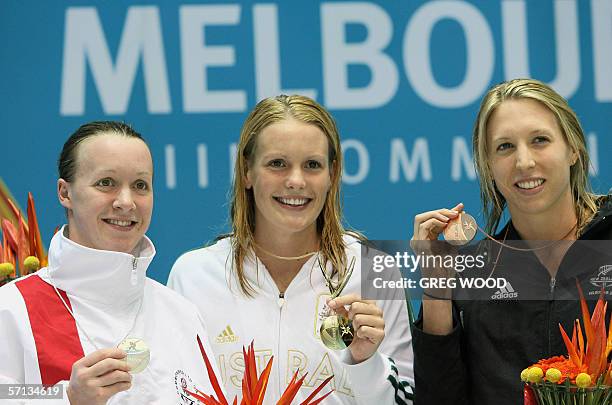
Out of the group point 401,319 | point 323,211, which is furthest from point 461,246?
point 323,211

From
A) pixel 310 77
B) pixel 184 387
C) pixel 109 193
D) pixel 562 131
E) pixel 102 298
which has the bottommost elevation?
pixel 184 387

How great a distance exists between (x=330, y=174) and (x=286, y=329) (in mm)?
492

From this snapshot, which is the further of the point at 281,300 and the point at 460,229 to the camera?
the point at 281,300

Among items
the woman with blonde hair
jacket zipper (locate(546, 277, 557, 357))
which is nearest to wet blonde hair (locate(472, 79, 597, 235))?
the woman with blonde hair

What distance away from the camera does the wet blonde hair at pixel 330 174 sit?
9.70ft

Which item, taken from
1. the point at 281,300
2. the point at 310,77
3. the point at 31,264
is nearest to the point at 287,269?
the point at 281,300

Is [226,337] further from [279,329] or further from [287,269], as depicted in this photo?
[287,269]

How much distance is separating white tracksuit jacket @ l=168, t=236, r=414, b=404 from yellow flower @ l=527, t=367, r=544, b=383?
54 centimetres

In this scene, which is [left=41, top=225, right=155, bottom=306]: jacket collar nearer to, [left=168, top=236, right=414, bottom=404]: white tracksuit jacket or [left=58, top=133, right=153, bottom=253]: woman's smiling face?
[left=58, top=133, right=153, bottom=253]: woman's smiling face

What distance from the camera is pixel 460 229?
259cm

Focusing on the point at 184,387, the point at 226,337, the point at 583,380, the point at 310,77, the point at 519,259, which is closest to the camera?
the point at 583,380

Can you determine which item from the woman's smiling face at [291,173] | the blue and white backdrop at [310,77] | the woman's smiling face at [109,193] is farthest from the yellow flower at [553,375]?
the blue and white backdrop at [310,77]

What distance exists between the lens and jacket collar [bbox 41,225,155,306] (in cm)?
246

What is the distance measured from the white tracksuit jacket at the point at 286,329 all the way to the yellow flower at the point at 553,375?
0.58 metres
